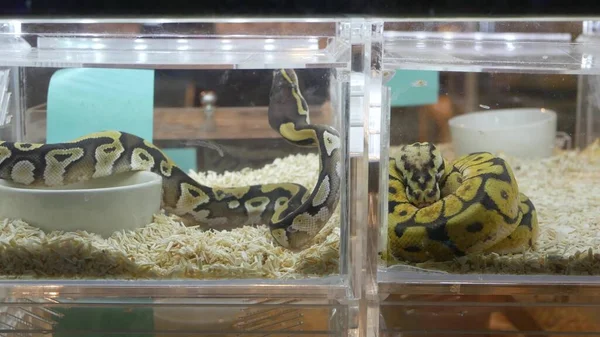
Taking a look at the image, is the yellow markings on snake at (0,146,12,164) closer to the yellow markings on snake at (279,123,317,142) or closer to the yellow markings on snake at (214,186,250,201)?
the yellow markings on snake at (214,186,250,201)

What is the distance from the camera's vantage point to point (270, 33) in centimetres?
137

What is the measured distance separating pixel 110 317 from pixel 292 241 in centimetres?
46

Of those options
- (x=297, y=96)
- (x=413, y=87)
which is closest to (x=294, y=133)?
(x=297, y=96)

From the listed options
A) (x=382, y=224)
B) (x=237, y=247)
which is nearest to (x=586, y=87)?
(x=382, y=224)

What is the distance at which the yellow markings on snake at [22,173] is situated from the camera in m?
1.50

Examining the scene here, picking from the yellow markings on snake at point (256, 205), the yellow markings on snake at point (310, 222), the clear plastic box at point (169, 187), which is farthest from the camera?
the yellow markings on snake at point (256, 205)

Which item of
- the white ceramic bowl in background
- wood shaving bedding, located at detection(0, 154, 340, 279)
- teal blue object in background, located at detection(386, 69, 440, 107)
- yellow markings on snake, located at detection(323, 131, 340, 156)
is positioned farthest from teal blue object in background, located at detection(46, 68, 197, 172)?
the white ceramic bowl in background

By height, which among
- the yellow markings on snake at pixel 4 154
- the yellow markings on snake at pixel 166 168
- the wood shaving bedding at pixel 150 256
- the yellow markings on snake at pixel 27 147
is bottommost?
the wood shaving bedding at pixel 150 256

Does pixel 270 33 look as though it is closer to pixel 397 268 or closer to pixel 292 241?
pixel 292 241

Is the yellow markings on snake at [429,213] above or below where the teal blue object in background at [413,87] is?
below

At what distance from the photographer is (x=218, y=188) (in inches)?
68.4

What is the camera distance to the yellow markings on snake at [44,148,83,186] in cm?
151

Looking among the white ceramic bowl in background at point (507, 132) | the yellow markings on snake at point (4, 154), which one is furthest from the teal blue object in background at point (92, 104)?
the white ceramic bowl in background at point (507, 132)

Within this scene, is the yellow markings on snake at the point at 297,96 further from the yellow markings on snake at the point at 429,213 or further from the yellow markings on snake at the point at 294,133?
the yellow markings on snake at the point at 429,213
